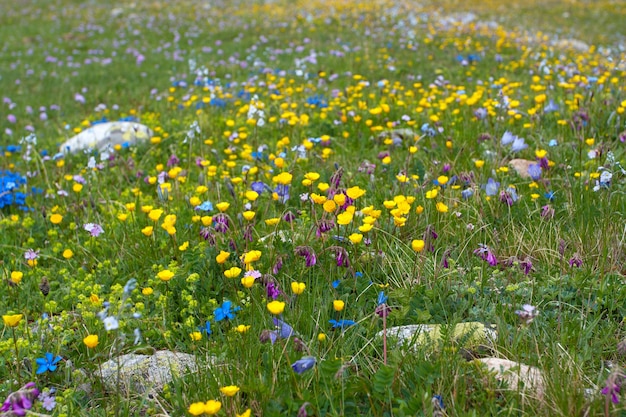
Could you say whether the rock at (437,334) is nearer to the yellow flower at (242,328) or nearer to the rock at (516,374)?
the rock at (516,374)

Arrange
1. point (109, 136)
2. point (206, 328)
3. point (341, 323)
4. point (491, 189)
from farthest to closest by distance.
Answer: point (109, 136) < point (491, 189) < point (206, 328) < point (341, 323)

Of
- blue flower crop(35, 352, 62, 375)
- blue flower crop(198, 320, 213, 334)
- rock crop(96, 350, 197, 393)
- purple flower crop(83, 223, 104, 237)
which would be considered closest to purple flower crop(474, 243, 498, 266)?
blue flower crop(198, 320, 213, 334)

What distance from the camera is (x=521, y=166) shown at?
461 cm

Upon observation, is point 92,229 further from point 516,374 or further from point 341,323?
point 516,374

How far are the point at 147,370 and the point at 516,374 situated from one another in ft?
5.36

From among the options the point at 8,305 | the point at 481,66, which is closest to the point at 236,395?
the point at 8,305

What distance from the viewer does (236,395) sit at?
2.37m

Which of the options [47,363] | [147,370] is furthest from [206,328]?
[47,363]

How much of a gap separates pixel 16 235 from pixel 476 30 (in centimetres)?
1102

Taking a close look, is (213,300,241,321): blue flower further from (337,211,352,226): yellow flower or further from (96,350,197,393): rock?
(337,211,352,226): yellow flower

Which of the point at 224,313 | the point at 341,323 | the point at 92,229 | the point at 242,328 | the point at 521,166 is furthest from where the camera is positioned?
the point at 521,166

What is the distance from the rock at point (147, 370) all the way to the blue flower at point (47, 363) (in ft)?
0.70

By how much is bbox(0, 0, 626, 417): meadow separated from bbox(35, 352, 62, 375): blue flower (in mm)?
12

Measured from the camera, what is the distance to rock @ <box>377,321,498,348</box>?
2629 millimetres
